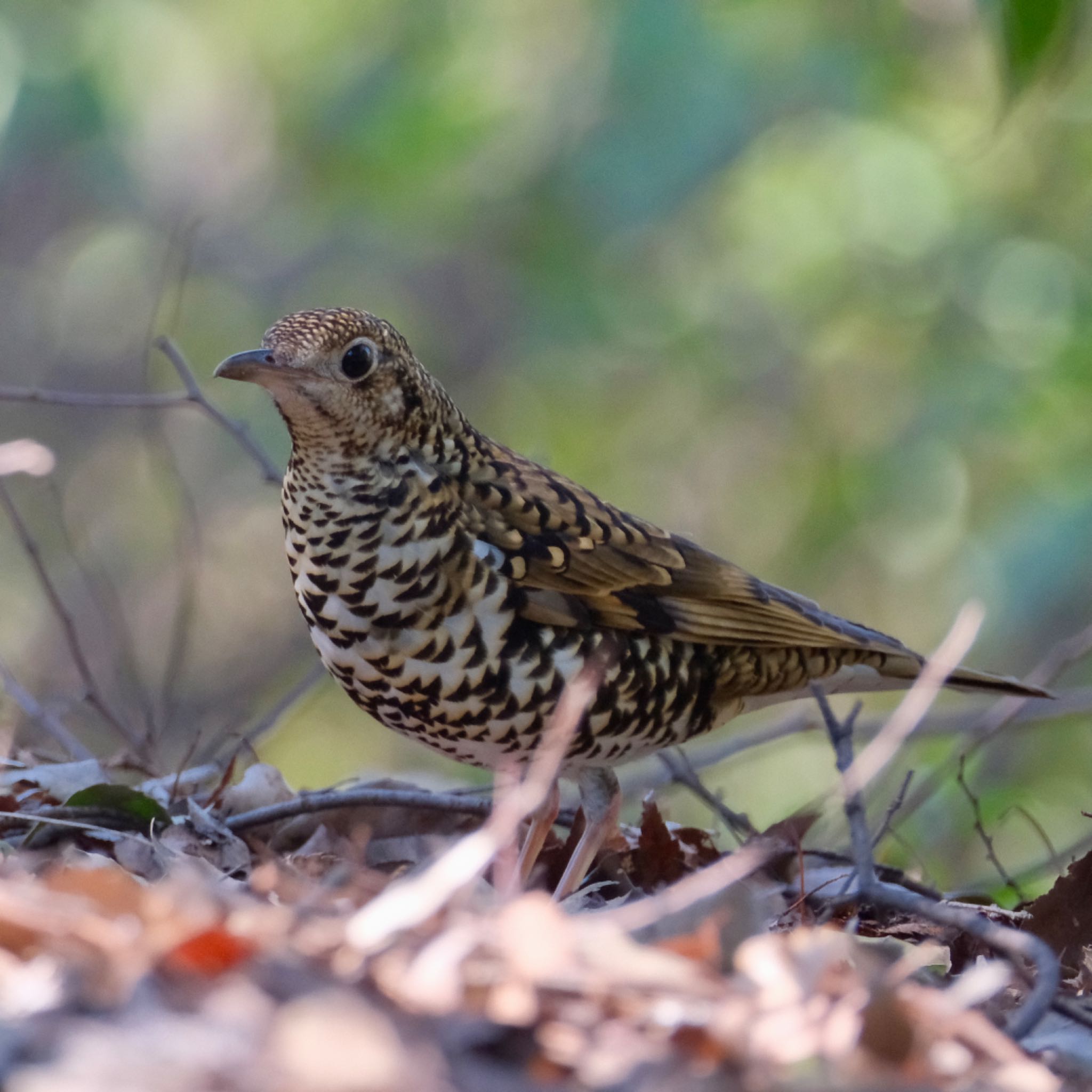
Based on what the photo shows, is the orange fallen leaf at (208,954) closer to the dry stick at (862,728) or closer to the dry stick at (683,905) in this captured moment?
the dry stick at (683,905)

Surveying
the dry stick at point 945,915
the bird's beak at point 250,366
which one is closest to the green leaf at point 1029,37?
the dry stick at point 945,915

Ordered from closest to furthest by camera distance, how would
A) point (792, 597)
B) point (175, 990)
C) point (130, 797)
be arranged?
point (175, 990) < point (130, 797) < point (792, 597)

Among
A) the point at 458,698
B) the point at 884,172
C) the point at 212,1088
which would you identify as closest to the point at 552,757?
the point at 212,1088

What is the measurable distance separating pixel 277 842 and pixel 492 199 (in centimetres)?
586

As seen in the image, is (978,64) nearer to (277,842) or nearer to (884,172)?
(884,172)

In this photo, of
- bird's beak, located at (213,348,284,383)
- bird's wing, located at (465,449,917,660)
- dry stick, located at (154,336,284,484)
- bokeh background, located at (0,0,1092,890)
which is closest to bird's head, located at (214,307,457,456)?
bird's beak, located at (213,348,284,383)

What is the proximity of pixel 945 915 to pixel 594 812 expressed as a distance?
1.65 m

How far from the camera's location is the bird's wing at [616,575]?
3229mm

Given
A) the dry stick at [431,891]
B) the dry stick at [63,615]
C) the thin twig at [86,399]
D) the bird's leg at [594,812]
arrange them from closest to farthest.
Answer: the dry stick at [431,891] → the bird's leg at [594,812] → the thin twig at [86,399] → the dry stick at [63,615]

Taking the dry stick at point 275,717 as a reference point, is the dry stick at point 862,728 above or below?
above

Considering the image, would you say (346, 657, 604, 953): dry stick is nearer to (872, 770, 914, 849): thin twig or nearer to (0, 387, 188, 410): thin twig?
(872, 770, 914, 849): thin twig

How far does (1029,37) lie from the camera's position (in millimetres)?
1767

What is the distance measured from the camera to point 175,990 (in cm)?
153

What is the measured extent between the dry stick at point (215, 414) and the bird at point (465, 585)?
0.67 metres
